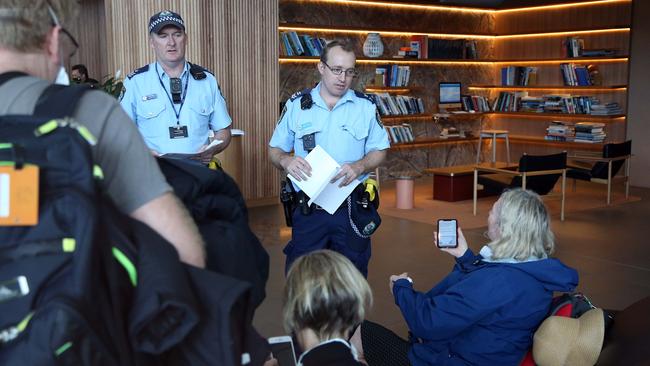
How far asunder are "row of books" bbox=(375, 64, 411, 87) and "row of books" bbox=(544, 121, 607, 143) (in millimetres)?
2608

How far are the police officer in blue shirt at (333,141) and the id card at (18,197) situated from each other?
2.27m

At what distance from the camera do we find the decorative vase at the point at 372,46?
33.2ft

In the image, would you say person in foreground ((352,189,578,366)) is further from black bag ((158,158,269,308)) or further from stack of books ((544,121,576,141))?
stack of books ((544,121,576,141))

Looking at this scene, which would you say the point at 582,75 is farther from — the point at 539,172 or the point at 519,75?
the point at 539,172

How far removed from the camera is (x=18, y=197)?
1.12 m

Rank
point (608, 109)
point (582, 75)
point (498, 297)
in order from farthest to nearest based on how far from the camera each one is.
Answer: point (582, 75) < point (608, 109) < point (498, 297)

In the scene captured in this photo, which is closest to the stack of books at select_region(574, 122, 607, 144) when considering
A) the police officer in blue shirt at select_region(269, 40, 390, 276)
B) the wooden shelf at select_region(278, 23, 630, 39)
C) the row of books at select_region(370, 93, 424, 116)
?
the wooden shelf at select_region(278, 23, 630, 39)

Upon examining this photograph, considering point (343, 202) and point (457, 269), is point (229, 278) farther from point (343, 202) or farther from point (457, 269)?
point (343, 202)

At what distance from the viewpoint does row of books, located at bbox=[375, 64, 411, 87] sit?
10477 mm

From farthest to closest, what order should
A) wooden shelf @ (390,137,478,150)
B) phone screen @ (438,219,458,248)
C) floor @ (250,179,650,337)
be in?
1. wooden shelf @ (390,137,478,150)
2. floor @ (250,179,650,337)
3. phone screen @ (438,219,458,248)

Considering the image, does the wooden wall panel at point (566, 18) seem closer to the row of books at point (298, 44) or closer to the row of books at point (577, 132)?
the row of books at point (577, 132)

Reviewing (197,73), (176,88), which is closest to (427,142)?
(197,73)

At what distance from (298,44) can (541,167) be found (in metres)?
3.75

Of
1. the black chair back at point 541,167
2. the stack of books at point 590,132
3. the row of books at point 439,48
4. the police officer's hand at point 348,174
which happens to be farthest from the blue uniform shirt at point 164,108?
the stack of books at point 590,132
